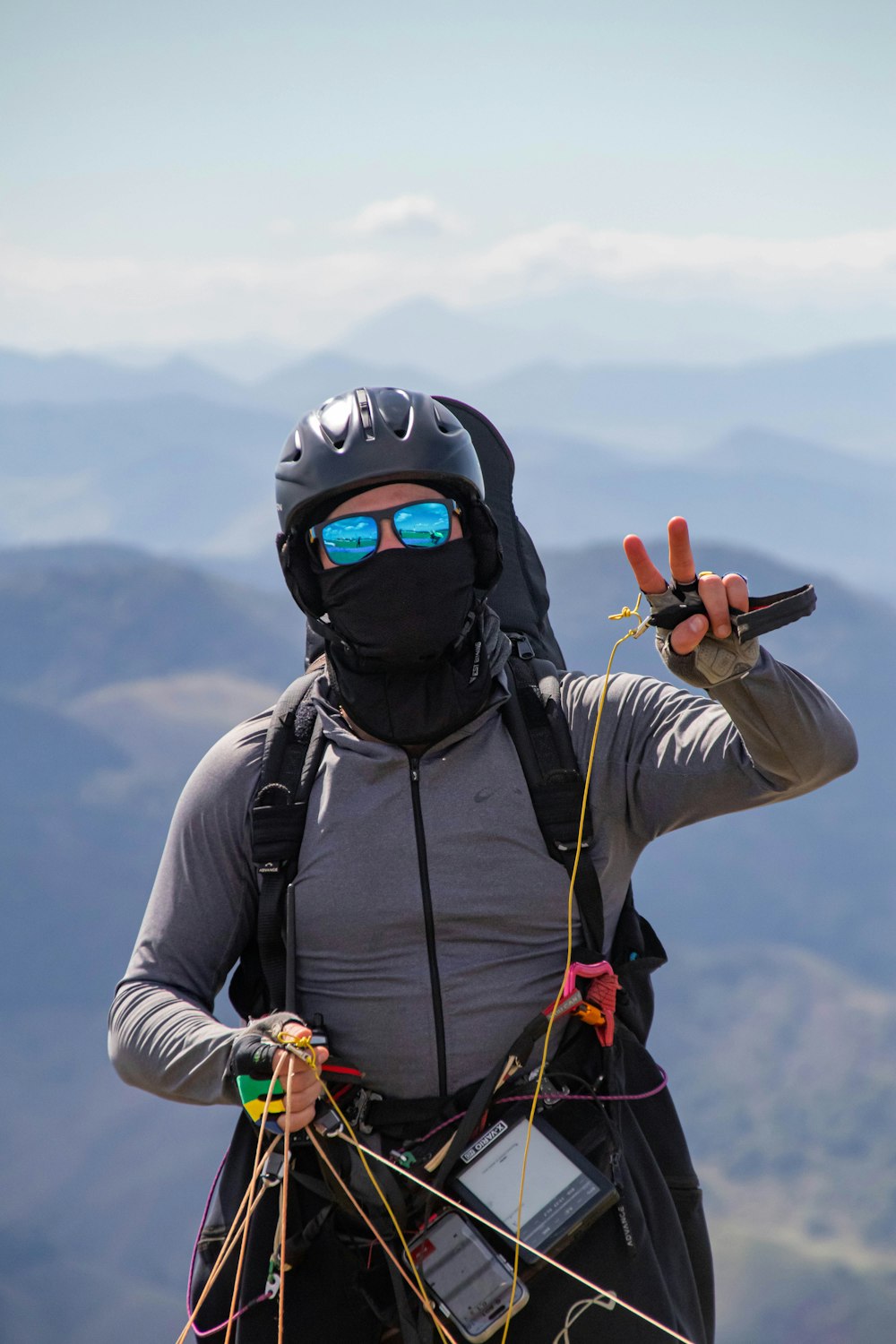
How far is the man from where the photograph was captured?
2254 millimetres

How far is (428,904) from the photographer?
2328 mm

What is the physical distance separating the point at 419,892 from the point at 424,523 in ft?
2.63

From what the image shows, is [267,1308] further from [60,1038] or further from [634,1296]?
[60,1038]

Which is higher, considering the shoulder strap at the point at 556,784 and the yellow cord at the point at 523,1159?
the shoulder strap at the point at 556,784

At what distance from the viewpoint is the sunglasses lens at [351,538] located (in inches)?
99.3

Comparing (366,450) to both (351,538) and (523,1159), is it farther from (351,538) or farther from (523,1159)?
(523,1159)

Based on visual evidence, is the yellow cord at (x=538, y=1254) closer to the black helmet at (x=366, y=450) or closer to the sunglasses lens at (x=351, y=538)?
the sunglasses lens at (x=351, y=538)

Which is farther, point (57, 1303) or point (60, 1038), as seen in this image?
point (60, 1038)

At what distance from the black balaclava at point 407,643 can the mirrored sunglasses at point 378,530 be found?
0.02 m

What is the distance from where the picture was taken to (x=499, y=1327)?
2.20 m

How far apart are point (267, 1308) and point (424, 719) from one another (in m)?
1.24

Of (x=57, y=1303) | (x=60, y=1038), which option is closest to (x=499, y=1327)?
(x=57, y=1303)

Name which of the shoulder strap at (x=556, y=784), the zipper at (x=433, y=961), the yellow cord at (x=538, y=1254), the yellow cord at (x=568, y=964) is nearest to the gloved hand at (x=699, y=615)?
the yellow cord at (x=568, y=964)

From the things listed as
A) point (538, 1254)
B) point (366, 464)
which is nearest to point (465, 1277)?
point (538, 1254)
